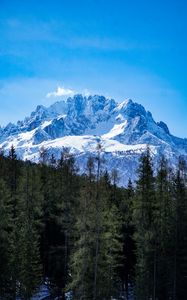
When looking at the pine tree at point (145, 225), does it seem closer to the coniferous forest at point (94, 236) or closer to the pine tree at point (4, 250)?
the coniferous forest at point (94, 236)

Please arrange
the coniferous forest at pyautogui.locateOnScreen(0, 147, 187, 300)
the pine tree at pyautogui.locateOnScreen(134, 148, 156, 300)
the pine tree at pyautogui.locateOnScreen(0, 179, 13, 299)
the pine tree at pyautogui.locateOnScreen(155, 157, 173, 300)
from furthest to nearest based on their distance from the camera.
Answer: the pine tree at pyautogui.locateOnScreen(155, 157, 173, 300), the pine tree at pyautogui.locateOnScreen(134, 148, 156, 300), the coniferous forest at pyautogui.locateOnScreen(0, 147, 187, 300), the pine tree at pyautogui.locateOnScreen(0, 179, 13, 299)

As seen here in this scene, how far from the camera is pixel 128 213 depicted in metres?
63.0

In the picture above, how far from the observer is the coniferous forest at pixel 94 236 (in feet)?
144

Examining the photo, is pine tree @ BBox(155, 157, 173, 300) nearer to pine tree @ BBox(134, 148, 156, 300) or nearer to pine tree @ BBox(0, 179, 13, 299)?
pine tree @ BBox(134, 148, 156, 300)

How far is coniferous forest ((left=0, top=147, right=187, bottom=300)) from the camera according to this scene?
43812mm

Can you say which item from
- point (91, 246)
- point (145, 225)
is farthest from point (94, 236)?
point (145, 225)

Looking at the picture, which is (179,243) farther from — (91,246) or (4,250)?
(4,250)

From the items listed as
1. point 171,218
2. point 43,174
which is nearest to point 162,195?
point 171,218

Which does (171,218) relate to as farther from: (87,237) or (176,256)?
(87,237)

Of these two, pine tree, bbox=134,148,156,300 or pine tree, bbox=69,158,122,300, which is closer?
pine tree, bbox=69,158,122,300

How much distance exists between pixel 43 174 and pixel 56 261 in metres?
18.5

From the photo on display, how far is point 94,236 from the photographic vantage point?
43.5 m

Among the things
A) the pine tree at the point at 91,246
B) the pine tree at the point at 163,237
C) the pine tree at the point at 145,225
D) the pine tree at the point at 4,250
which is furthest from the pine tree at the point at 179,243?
the pine tree at the point at 4,250

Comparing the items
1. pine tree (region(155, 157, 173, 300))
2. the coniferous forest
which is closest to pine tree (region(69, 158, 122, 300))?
Result: the coniferous forest
